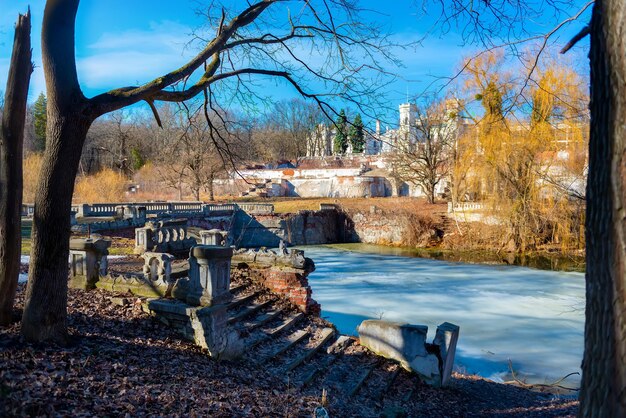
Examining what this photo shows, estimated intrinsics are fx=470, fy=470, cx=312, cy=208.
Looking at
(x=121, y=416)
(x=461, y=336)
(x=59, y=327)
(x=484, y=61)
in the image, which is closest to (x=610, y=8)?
(x=121, y=416)

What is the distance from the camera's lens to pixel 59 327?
4.75m

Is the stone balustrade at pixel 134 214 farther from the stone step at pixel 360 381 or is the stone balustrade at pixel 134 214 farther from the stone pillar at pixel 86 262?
the stone step at pixel 360 381

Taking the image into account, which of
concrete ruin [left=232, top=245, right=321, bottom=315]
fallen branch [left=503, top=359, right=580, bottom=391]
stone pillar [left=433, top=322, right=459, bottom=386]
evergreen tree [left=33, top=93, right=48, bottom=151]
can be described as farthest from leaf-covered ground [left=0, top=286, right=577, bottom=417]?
evergreen tree [left=33, top=93, right=48, bottom=151]

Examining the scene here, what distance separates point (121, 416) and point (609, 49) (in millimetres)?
3950

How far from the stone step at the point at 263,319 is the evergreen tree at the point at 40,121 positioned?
4431cm

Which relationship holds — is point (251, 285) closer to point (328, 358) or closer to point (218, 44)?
point (328, 358)

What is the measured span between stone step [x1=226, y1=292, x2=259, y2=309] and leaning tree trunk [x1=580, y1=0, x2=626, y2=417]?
5.97 m

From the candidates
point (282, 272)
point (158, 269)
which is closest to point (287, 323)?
point (282, 272)

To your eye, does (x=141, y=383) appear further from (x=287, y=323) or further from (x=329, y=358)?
(x=287, y=323)

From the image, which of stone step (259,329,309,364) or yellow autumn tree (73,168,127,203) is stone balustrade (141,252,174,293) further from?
yellow autumn tree (73,168,127,203)

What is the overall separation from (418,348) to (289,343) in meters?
2.14

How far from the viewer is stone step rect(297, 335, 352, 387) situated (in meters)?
6.43

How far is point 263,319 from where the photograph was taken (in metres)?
7.75

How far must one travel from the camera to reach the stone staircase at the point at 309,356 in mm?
6414
